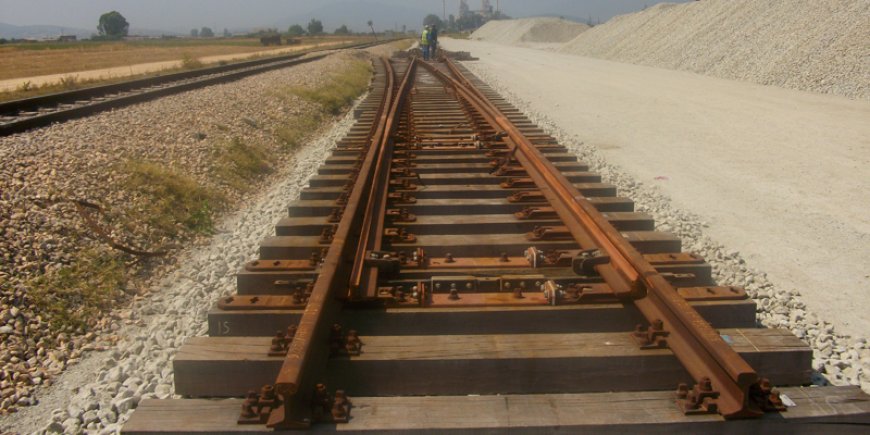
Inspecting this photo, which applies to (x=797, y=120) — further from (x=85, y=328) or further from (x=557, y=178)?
(x=85, y=328)

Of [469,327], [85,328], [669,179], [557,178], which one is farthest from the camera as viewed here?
[669,179]

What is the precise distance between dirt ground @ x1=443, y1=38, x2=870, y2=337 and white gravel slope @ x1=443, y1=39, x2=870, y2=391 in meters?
0.02

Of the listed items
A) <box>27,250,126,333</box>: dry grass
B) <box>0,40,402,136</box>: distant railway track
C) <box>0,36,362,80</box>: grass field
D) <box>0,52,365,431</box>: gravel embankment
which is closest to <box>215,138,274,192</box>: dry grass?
<box>0,52,365,431</box>: gravel embankment

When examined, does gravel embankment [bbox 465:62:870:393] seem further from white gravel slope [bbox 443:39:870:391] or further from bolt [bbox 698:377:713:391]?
bolt [bbox 698:377:713:391]

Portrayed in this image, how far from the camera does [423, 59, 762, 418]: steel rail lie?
243 cm

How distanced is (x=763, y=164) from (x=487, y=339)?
284 inches

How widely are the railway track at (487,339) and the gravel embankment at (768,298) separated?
0.54 m

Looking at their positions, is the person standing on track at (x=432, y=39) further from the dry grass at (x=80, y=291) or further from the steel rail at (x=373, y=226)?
the dry grass at (x=80, y=291)

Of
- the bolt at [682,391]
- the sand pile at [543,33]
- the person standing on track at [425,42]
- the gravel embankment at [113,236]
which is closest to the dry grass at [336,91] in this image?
the gravel embankment at [113,236]

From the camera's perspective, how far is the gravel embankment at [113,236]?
11.4 ft

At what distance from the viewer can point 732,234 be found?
19.3 feet

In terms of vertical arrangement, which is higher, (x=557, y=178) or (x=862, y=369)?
(x=557, y=178)

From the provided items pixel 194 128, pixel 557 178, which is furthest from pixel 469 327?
pixel 194 128

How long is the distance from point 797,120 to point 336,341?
41.5 feet
